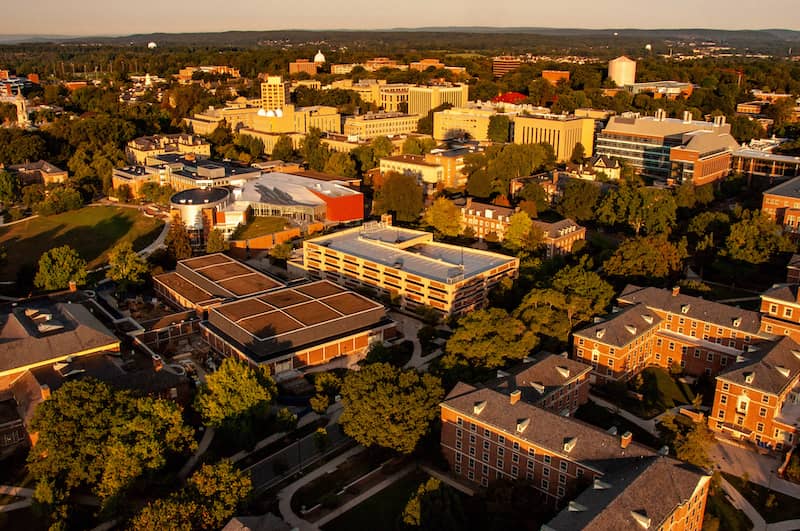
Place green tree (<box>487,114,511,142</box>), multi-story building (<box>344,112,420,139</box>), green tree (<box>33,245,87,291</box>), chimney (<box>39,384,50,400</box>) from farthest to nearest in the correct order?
1. multi-story building (<box>344,112,420,139</box>)
2. green tree (<box>487,114,511,142</box>)
3. green tree (<box>33,245,87,291</box>)
4. chimney (<box>39,384,50,400</box>)

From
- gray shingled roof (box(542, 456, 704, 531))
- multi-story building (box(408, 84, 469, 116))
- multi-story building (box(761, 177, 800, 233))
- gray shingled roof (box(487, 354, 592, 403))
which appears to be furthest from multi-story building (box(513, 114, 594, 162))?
gray shingled roof (box(542, 456, 704, 531))

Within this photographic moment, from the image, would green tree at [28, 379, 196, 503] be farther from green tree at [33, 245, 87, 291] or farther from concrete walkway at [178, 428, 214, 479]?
green tree at [33, 245, 87, 291]

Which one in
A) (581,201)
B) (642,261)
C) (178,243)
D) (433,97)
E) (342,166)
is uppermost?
(433,97)

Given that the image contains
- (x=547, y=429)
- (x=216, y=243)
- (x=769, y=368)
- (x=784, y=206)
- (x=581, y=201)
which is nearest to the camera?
(x=547, y=429)

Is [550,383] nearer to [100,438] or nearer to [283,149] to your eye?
[100,438]

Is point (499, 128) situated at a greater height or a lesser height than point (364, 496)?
greater

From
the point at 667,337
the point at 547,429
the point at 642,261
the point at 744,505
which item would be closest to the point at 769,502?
the point at 744,505

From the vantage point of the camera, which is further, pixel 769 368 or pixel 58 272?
pixel 58 272

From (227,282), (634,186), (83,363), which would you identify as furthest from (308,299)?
(634,186)
